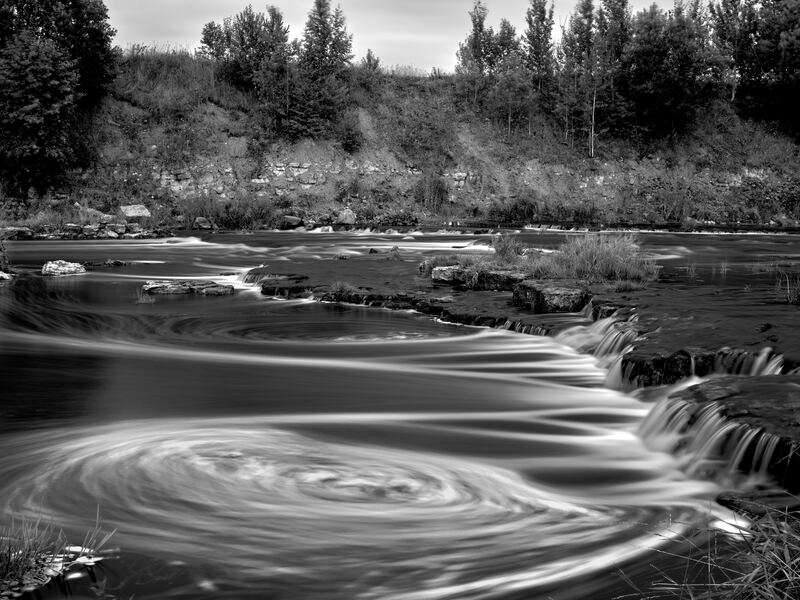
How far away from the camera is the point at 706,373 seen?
8.66 m

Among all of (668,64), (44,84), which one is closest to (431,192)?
(668,64)

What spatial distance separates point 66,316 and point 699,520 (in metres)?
11.7

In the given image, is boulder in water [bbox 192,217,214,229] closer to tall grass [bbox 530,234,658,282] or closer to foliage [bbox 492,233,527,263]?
foliage [bbox 492,233,527,263]

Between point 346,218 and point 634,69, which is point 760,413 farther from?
point 634,69

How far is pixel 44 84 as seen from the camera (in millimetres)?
38344

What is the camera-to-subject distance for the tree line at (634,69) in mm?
49562

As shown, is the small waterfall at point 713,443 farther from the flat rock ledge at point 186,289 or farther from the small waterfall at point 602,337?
the flat rock ledge at point 186,289

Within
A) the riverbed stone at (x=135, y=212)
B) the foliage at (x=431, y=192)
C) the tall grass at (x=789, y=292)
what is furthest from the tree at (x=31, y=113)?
the tall grass at (x=789, y=292)

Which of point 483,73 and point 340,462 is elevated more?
point 483,73

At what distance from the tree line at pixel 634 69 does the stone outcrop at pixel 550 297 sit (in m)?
37.9

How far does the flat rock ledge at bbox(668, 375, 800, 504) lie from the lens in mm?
5496

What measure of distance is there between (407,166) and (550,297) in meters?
34.6

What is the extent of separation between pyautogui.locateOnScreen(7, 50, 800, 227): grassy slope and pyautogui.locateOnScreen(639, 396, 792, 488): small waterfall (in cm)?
3110

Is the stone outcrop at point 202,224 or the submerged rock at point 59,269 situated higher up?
the stone outcrop at point 202,224
